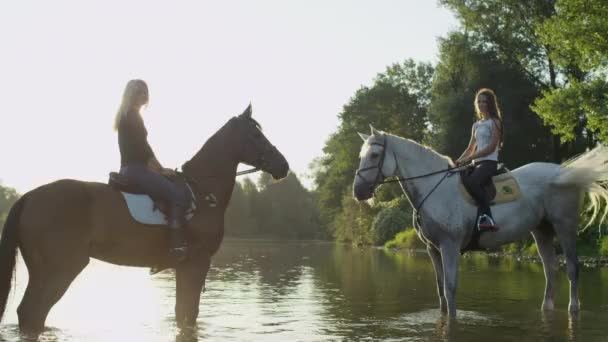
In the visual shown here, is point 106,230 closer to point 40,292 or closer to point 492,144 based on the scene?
point 40,292

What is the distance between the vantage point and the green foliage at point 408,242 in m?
43.4

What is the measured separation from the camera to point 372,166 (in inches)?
460

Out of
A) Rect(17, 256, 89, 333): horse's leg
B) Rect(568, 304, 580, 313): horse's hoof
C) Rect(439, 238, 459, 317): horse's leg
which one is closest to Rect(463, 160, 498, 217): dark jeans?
Rect(439, 238, 459, 317): horse's leg

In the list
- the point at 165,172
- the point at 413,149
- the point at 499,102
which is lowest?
the point at 165,172

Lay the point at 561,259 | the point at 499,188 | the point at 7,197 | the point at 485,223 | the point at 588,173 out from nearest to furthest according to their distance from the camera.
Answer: the point at 485,223 → the point at 499,188 → the point at 588,173 → the point at 561,259 → the point at 7,197

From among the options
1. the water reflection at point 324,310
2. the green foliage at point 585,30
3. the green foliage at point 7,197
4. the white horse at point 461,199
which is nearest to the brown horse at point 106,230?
the water reflection at point 324,310

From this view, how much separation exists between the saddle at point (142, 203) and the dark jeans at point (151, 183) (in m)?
0.08

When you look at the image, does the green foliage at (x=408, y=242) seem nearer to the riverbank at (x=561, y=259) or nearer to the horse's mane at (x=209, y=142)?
the riverbank at (x=561, y=259)

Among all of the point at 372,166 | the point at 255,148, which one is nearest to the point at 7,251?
the point at 255,148

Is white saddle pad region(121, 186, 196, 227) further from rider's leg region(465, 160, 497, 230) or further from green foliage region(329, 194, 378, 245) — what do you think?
green foliage region(329, 194, 378, 245)

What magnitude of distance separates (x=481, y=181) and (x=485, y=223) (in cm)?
69

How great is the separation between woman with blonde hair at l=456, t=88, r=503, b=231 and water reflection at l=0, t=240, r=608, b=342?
172cm

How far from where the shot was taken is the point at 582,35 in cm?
2931

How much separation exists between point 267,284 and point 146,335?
9.23 meters
